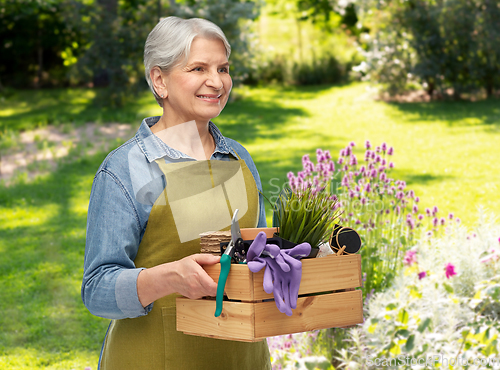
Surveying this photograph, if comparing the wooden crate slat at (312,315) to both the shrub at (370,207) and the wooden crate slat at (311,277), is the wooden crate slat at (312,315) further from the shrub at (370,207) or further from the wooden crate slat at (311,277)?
the shrub at (370,207)

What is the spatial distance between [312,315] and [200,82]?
30.3 inches

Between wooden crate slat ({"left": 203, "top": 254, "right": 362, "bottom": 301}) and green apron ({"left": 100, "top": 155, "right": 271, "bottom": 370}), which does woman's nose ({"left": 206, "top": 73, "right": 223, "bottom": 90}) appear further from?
wooden crate slat ({"left": 203, "top": 254, "right": 362, "bottom": 301})

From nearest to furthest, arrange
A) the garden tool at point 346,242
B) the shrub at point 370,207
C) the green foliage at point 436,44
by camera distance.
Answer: the garden tool at point 346,242
the shrub at point 370,207
the green foliage at point 436,44

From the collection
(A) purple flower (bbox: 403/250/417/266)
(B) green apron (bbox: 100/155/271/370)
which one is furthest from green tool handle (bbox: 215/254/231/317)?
(A) purple flower (bbox: 403/250/417/266)

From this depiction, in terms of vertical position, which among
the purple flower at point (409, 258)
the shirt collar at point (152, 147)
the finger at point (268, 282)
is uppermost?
the shirt collar at point (152, 147)

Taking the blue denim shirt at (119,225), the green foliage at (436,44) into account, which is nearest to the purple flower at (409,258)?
the blue denim shirt at (119,225)

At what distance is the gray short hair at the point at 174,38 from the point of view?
150 cm

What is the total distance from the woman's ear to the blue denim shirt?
7.1 inches

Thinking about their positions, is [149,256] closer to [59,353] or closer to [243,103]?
[59,353]

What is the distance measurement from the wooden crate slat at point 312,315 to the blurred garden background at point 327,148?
0.43ft

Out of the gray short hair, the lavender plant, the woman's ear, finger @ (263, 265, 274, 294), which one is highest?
the gray short hair

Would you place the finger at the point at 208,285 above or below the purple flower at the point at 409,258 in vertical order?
above

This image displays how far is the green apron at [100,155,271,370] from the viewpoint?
1495mm

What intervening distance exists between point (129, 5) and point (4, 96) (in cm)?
696
